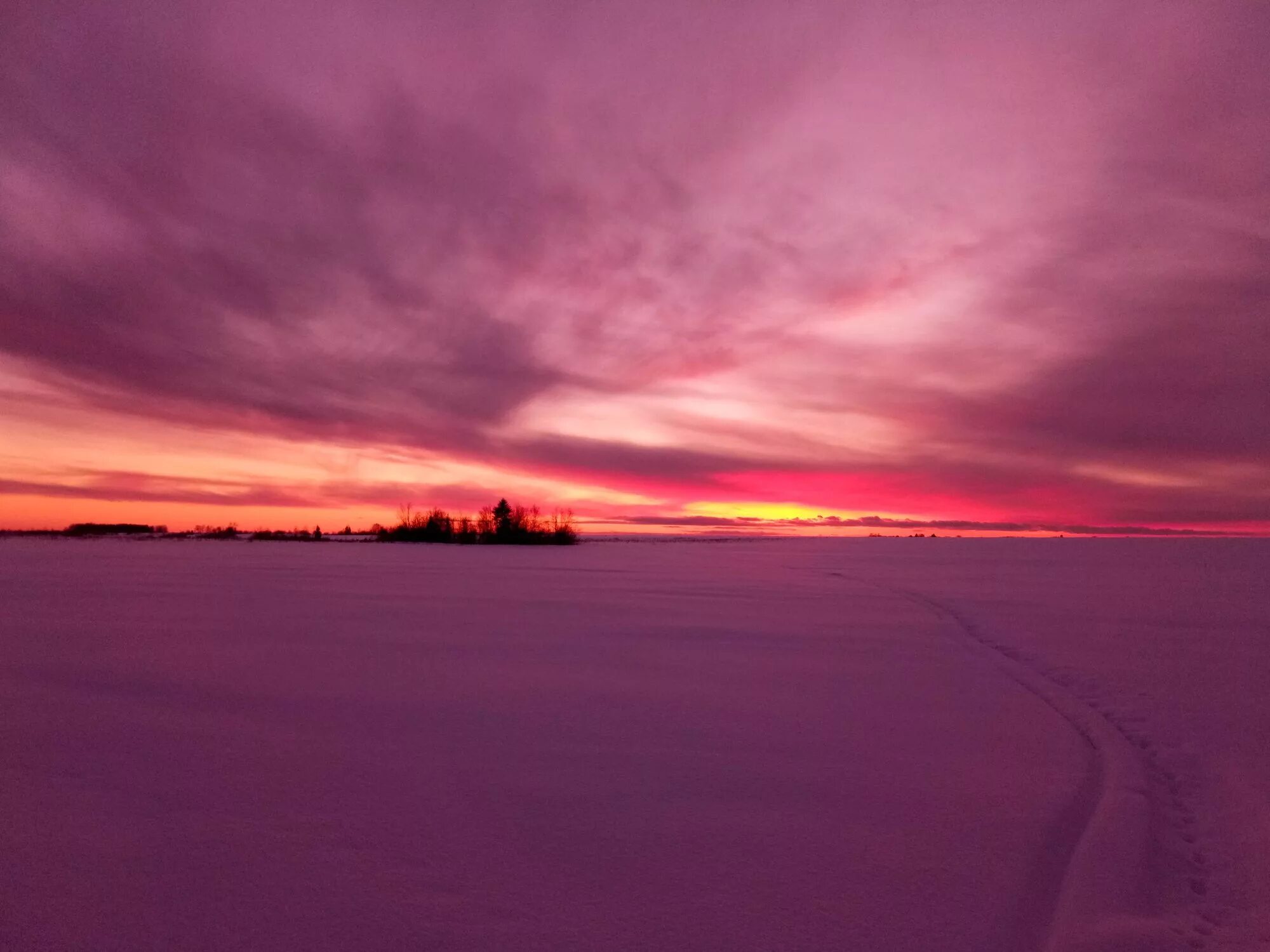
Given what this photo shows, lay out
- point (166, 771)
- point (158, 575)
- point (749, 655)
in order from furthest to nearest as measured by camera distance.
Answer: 1. point (158, 575)
2. point (749, 655)
3. point (166, 771)

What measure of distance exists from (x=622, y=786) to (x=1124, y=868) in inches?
45.1

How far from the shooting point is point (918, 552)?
51.3 feet

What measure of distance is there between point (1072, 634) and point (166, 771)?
4.69 metres

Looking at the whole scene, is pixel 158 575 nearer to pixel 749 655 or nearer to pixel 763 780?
pixel 749 655

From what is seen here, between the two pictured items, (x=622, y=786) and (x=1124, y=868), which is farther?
(x=622, y=786)

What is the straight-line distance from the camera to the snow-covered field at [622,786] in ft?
4.20

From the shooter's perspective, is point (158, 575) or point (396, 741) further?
point (158, 575)

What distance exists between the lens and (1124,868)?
1543mm

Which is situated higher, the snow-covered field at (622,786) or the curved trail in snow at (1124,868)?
the snow-covered field at (622,786)

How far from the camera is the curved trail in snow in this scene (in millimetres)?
1296

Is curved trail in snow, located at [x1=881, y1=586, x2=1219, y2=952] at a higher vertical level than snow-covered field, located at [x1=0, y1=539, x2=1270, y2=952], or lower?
lower

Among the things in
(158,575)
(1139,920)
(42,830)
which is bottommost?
(1139,920)

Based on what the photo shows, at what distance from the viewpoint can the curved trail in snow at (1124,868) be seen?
4.25ft

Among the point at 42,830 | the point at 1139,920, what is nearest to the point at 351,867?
the point at 42,830
